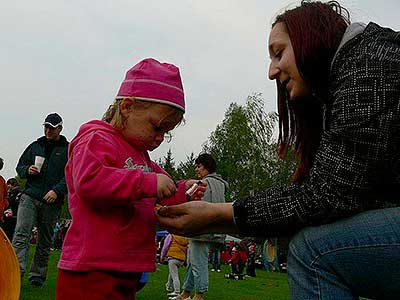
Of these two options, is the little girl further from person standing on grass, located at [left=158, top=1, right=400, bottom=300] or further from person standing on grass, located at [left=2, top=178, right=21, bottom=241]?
person standing on grass, located at [left=2, top=178, right=21, bottom=241]

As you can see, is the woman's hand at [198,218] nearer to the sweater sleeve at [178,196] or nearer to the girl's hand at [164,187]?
the girl's hand at [164,187]

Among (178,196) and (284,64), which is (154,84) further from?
(284,64)

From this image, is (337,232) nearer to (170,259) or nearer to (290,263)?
(290,263)

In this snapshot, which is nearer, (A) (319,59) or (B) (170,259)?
(A) (319,59)

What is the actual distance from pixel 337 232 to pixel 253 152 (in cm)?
3851

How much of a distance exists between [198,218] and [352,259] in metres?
0.67

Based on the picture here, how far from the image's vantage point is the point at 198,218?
260 centimetres

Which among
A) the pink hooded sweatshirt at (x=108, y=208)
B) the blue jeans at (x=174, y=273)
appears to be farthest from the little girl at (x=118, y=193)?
the blue jeans at (x=174, y=273)

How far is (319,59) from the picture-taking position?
2.47m

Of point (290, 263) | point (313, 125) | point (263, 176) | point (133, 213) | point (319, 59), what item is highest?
point (263, 176)

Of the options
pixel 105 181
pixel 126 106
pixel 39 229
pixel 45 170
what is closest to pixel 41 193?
pixel 45 170

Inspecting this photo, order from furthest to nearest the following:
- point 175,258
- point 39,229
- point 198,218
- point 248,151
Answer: point 248,151
point 175,258
point 39,229
point 198,218

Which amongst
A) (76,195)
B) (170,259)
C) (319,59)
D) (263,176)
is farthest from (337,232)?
(263,176)

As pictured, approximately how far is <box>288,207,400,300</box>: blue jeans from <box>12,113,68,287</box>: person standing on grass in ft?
17.5
